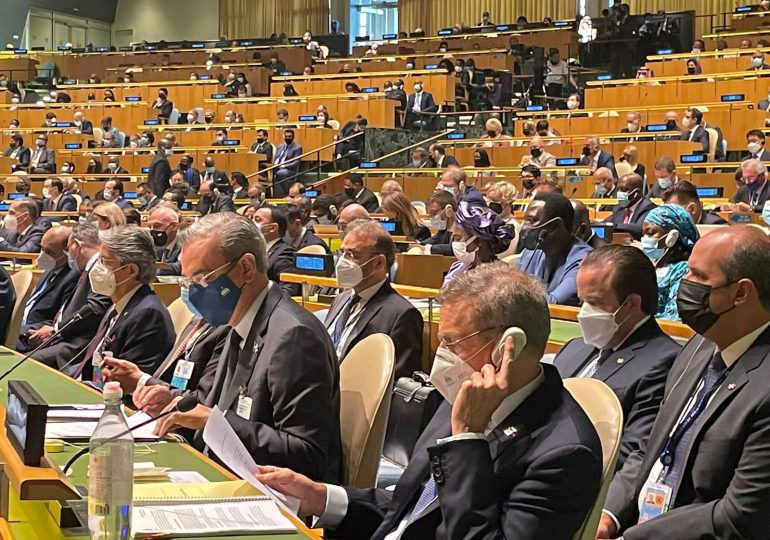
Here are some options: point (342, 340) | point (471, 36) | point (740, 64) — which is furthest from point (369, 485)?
point (471, 36)

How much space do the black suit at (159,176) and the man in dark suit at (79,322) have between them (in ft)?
35.4

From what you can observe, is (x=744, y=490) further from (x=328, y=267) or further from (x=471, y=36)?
(x=471, y=36)

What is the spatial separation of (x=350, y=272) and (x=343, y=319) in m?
0.29

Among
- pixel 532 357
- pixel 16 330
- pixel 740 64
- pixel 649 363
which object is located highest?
pixel 740 64

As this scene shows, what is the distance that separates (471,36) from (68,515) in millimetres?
22576

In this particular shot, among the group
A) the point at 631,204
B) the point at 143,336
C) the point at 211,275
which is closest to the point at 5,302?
the point at 143,336

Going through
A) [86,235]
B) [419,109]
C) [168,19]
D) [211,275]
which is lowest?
[86,235]

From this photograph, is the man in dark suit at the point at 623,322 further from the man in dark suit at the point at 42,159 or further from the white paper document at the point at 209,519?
the man in dark suit at the point at 42,159

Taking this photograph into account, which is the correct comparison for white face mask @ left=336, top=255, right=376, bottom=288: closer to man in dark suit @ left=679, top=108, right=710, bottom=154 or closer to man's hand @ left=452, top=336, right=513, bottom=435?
man's hand @ left=452, top=336, right=513, bottom=435

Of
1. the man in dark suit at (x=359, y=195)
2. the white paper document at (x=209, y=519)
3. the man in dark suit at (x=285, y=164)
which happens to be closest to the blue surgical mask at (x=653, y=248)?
the white paper document at (x=209, y=519)

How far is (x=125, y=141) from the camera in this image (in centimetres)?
2069

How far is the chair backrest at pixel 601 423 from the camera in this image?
2.07 metres

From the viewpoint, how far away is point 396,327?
14.3ft

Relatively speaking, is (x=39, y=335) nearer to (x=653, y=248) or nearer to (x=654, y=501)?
(x=653, y=248)
